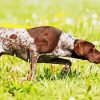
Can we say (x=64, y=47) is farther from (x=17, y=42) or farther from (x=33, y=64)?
(x=17, y=42)

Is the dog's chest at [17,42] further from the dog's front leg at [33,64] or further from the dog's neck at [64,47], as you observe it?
the dog's neck at [64,47]

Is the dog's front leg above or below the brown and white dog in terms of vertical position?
below

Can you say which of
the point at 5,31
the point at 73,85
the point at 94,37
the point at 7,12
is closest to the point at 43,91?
the point at 73,85

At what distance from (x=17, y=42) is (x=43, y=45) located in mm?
426

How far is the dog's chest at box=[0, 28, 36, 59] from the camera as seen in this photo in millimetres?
7953

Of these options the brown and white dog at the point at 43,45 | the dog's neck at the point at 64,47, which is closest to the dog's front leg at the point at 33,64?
the brown and white dog at the point at 43,45

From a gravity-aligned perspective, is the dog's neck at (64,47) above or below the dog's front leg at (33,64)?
above

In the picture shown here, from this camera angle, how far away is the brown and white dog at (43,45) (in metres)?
7.91

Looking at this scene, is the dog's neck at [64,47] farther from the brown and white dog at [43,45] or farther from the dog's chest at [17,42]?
the dog's chest at [17,42]

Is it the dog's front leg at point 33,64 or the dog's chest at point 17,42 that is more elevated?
the dog's chest at point 17,42

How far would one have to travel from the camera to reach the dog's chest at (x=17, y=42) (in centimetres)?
795

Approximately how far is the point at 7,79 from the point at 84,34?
503cm

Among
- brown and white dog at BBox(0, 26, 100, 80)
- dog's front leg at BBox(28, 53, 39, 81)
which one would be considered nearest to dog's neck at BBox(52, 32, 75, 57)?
brown and white dog at BBox(0, 26, 100, 80)

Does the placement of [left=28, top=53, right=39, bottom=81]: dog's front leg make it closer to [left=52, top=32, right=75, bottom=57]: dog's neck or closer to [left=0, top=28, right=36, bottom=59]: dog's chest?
[left=0, top=28, right=36, bottom=59]: dog's chest
